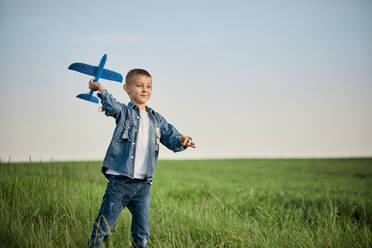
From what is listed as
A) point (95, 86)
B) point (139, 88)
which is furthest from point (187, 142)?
point (95, 86)

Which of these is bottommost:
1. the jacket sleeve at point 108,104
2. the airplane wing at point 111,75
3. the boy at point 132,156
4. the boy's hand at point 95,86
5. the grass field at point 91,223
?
the grass field at point 91,223

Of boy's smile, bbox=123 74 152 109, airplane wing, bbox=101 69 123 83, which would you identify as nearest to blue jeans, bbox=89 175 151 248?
boy's smile, bbox=123 74 152 109

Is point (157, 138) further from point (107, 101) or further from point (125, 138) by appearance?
point (107, 101)

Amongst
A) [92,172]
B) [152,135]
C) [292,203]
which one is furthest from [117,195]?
[292,203]

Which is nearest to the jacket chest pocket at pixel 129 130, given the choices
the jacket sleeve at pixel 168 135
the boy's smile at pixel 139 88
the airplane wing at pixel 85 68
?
the boy's smile at pixel 139 88

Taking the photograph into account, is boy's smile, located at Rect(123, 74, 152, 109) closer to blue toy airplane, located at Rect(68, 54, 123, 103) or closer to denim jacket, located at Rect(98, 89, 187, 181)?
denim jacket, located at Rect(98, 89, 187, 181)

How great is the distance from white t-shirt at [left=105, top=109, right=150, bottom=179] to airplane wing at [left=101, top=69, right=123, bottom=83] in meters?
0.46

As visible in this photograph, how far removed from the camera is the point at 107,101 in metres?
3.42

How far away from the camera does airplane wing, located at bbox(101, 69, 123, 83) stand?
3.71m

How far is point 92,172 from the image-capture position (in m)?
5.86

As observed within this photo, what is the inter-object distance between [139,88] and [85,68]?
684 mm

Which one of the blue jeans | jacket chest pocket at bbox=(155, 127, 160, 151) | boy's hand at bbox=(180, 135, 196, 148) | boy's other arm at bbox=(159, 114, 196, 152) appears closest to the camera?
the blue jeans

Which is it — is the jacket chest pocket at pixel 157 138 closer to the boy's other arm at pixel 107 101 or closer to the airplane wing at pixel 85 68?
the boy's other arm at pixel 107 101

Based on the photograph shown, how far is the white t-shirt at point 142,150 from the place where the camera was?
11.5ft
